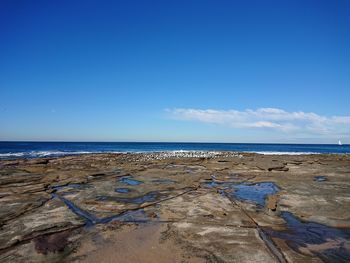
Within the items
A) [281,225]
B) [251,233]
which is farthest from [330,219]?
[251,233]

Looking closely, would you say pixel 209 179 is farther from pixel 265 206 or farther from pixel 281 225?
pixel 281 225

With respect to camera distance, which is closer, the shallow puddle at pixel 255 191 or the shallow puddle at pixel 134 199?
the shallow puddle at pixel 134 199

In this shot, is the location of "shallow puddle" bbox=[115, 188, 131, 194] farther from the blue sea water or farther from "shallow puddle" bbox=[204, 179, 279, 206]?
the blue sea water


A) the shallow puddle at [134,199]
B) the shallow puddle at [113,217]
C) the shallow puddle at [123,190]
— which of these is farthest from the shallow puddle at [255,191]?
the shallow puddle at [123,190]

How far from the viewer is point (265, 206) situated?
7.84 metres

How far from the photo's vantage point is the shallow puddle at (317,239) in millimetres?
4535

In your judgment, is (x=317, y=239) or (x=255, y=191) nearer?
(x=317, y=239)

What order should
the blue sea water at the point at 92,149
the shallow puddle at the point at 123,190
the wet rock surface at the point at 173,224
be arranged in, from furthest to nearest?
the blue sea water at the point at 92,149, the shallow puddle at the point at 123,190, the wet rock surface at the point at 173,224

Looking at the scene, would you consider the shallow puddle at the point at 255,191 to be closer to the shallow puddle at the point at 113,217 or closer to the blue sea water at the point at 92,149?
the shallow puddle at the point at 113,217

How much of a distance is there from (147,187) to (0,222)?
5342mm

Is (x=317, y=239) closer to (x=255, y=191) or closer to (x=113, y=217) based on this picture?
(x=113, y=217)

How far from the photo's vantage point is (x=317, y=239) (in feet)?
17.1

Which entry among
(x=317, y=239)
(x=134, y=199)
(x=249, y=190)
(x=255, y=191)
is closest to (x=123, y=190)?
(x=134, y=199)

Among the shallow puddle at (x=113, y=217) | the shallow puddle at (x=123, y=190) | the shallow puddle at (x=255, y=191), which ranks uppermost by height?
the shallow puddle at (x=123, y=190)
